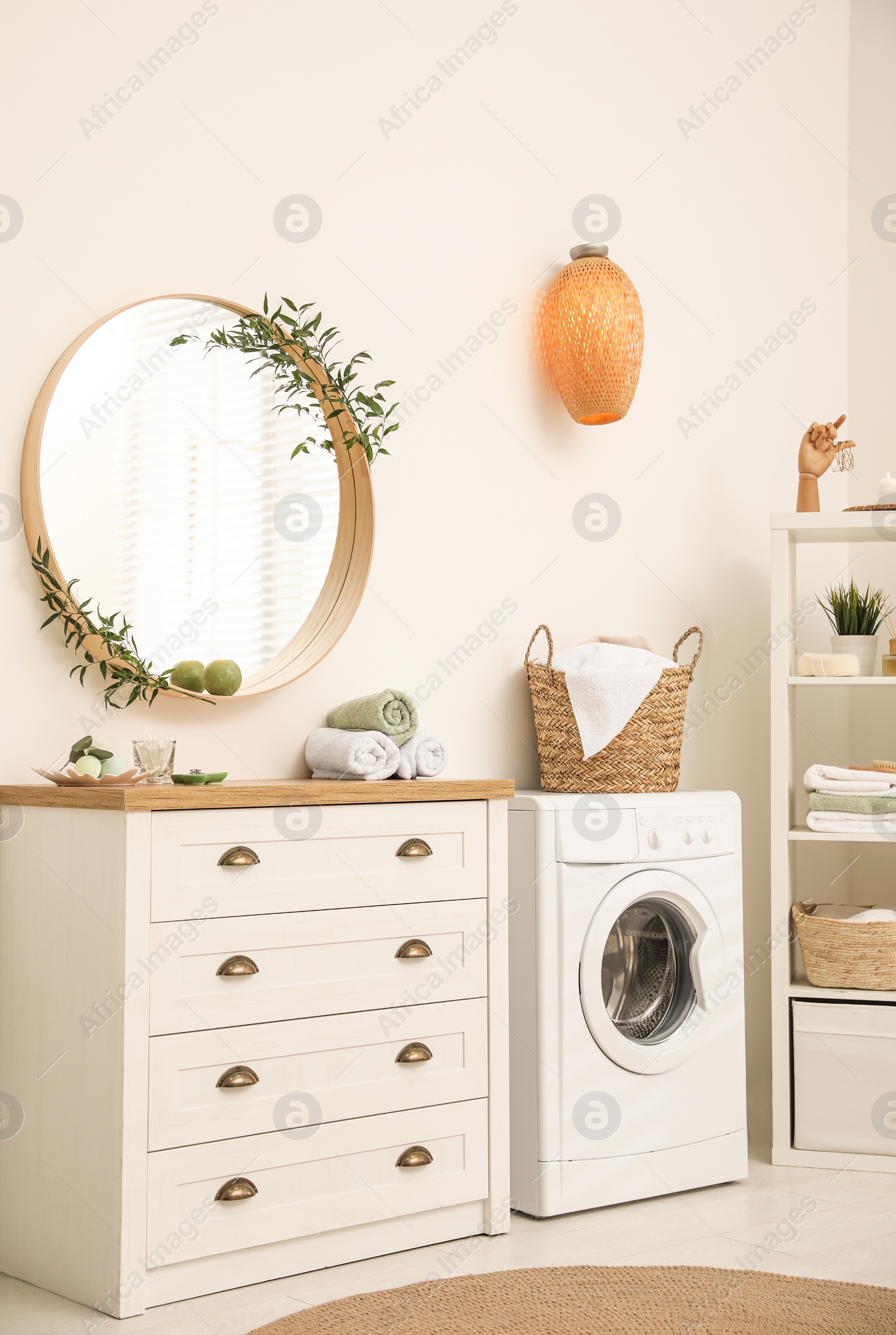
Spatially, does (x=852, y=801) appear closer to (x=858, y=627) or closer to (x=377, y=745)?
(x=858, y=627)

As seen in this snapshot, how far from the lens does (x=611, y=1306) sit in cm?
188

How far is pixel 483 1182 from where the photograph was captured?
2.19m

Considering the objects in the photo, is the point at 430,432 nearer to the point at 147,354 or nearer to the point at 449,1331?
the point at 147,354

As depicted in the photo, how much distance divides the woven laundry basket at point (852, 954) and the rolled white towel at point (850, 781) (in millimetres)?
301

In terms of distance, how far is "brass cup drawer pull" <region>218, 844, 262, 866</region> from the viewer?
1.91 m

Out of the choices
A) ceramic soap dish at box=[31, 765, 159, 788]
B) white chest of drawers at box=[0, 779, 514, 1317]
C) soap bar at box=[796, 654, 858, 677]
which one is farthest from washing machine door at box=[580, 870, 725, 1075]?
ceramic soap dish at box=[31, 765, 159, 788]

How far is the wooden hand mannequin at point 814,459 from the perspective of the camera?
3023 millimetres

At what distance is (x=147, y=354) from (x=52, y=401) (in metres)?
0.22

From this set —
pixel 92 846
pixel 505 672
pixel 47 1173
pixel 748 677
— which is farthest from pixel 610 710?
pixel 47 1173

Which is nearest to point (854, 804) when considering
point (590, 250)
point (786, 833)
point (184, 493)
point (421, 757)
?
point (786, 833)

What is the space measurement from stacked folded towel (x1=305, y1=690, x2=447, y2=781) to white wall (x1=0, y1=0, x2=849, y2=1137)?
13cm

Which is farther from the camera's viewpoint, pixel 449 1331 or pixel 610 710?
pixel 610 710

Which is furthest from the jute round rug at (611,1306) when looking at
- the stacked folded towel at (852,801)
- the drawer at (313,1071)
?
the stacked folded towel at (852,801)

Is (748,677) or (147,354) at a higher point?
(147,354)
